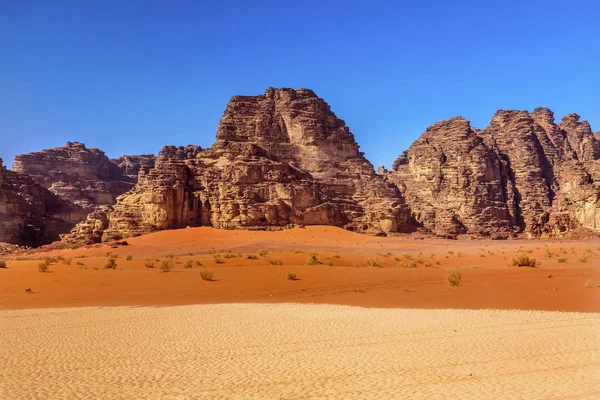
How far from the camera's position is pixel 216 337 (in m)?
8.23

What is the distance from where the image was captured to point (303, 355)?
273 inches

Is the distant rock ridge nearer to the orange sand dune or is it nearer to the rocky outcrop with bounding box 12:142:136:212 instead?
the rocky outcrop with bounding box 12:142:136:212

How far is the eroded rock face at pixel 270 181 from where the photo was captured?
41.4m

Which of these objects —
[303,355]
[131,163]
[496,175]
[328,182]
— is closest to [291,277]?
[303,355]

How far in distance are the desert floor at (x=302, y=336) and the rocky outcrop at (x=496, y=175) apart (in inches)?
1705

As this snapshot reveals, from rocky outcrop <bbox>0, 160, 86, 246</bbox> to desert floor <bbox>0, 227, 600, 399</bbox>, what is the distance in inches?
1312

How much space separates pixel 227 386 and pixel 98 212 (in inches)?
1556

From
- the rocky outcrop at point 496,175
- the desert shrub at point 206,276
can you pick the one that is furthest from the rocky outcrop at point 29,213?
the rocky outcrop at point 496,175

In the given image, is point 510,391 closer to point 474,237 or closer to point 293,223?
point 293,223

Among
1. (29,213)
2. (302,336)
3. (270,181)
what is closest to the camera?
(302,336)

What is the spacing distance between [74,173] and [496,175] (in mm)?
68582

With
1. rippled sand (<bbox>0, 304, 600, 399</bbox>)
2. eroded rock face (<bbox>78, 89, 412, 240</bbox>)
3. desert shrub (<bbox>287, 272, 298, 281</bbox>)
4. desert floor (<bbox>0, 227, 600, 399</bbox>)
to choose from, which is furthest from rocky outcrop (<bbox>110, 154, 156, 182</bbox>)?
rippled sand (<bbox>0, 304, 600, 399</bbox>)

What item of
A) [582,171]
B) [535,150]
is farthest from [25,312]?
[535,150]

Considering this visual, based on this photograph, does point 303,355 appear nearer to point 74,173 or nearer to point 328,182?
point 328,182
